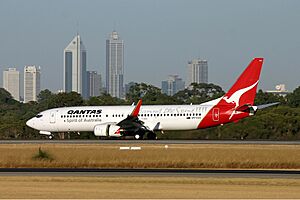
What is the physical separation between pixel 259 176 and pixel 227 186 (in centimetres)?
344

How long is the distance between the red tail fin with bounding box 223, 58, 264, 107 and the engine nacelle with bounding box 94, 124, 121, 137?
9.18m

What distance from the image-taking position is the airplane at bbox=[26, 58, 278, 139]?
216 feet

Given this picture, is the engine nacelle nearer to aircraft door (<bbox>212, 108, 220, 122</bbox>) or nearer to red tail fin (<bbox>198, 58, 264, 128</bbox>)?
red tail fin (<bbox>198, 58, 264, 128</bbox>)

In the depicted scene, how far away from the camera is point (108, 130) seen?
220 ft

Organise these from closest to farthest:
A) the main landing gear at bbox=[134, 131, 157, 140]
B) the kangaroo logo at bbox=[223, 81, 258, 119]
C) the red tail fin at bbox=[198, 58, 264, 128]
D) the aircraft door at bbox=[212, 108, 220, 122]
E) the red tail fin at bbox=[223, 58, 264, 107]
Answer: the red tail fin at bbox=[198, 58, 264, 128]
the aircraft door at bbox=[212, 108, 220, 122]
the kangaroo logo at bbox=[223, 81, 258, 119]
the red tail fin at bbox=[223, 58, 264, 107]
the main landing gear at bbox=[134, 131, 157, 140]

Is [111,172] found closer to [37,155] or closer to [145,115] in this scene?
[37,155]

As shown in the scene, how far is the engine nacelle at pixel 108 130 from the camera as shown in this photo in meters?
67.2

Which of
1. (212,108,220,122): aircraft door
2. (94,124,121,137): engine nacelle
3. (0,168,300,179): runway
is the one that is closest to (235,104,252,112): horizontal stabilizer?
(212,108,220,122): aircraft door

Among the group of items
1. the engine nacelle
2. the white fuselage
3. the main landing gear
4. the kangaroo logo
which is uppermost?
the kangaroo logo

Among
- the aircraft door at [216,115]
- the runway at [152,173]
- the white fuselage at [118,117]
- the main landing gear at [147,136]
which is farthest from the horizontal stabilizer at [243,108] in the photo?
the runway at [152,173]

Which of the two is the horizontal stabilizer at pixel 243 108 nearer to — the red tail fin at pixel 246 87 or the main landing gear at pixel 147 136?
the red tail fin at pixel 246 87

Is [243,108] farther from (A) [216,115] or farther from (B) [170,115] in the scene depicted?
(B) [170,115]

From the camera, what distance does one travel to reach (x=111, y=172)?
1342 inches

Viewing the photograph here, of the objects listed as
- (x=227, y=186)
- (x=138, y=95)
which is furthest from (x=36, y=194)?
(x=138, y=95)
